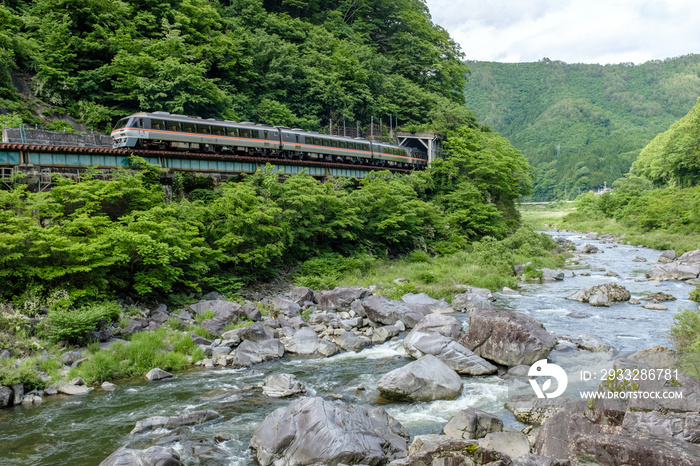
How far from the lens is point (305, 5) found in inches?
2211

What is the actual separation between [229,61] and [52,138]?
68.9 feet

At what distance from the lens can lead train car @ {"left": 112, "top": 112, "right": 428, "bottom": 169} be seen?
1019 inches

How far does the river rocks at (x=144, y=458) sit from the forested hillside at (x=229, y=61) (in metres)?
22.0

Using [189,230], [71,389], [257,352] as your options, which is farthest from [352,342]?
[189,230]

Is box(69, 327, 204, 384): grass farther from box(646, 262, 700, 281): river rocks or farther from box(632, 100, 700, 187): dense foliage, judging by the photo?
box(632, 100, 700, 187): dense foliage

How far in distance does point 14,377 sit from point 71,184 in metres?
9.65

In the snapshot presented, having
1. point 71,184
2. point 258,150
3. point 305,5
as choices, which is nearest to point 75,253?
point 71,184

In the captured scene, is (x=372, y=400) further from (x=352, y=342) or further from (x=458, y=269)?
(x=458, y=269)

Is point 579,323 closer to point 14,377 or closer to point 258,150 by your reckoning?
point 14,377

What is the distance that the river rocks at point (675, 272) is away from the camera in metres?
27.1

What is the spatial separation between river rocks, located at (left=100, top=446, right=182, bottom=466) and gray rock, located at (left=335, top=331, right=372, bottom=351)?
8.43m

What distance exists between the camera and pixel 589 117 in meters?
170

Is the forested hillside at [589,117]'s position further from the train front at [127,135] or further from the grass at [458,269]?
the train front at [127,135]

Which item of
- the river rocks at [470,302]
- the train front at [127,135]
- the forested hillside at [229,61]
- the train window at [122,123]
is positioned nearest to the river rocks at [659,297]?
the river rocks at [470,302]
